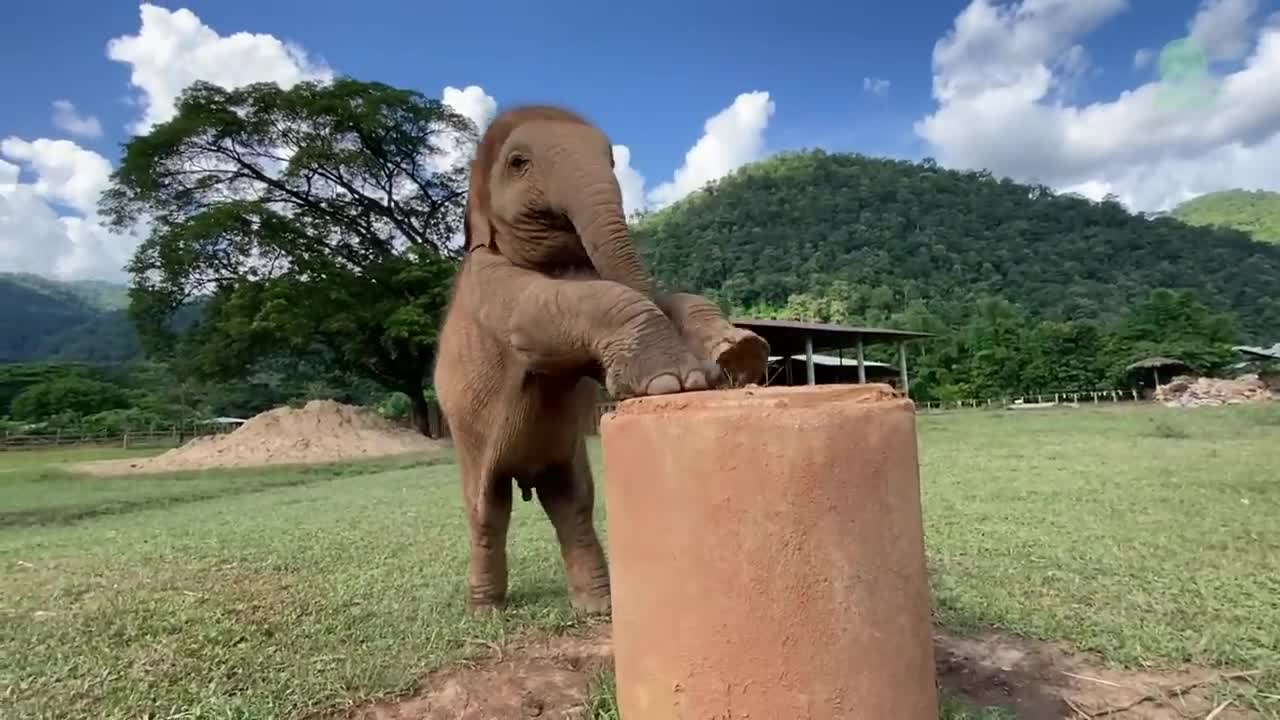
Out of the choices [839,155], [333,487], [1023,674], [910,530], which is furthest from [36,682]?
[839,155]

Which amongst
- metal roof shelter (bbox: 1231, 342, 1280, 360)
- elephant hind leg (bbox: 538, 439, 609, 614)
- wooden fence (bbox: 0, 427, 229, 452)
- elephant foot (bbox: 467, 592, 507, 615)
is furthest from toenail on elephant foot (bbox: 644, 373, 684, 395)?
metal roof shelter (bbox: 1231, 342, 1280, 360)

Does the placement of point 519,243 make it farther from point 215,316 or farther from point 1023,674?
point 215,316

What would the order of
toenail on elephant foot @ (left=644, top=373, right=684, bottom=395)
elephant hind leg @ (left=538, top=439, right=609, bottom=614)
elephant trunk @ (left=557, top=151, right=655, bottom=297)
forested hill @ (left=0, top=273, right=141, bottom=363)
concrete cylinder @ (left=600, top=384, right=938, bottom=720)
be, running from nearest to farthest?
concrete cylinder @ (left=600, top=384, right=938, bottom=720)
toenail on elephant foot @ (left=644, top=373, right=684, bottom=395)
elephant trunk @ (left=557, top=151, right=655, bottom=297)
elephant hind leg @ (left=538, top=439, right=609, bottom=614)
forested hill @ (left=0, top=273, right=141, bottom=363)

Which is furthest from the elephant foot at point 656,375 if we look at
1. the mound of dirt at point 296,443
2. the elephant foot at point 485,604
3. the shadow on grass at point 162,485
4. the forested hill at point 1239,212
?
the forested hill at point 1239,212

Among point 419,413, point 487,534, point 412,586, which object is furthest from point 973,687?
point 419,413

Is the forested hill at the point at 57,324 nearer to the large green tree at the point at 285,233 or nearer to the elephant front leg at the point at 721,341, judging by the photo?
the large green tree at the point at 285,233

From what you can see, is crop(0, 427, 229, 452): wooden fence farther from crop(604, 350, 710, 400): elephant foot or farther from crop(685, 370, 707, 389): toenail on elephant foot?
crop(685, 370, 707, 389): toenail on elephant foot

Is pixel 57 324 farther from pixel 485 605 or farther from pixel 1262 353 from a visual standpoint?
pixel 485 605

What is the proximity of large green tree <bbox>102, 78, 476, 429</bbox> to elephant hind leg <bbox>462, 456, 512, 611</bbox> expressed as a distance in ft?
55.0

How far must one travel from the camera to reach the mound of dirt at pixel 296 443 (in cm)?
1809

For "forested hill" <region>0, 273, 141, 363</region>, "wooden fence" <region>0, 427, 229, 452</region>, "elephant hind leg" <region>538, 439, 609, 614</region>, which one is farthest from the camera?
"forested hill" <region>0, 273, 141, 363</region>

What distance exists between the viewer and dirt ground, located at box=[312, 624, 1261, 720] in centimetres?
256

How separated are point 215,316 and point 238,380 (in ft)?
5.99

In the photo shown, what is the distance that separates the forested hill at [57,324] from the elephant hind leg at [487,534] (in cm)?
7908
